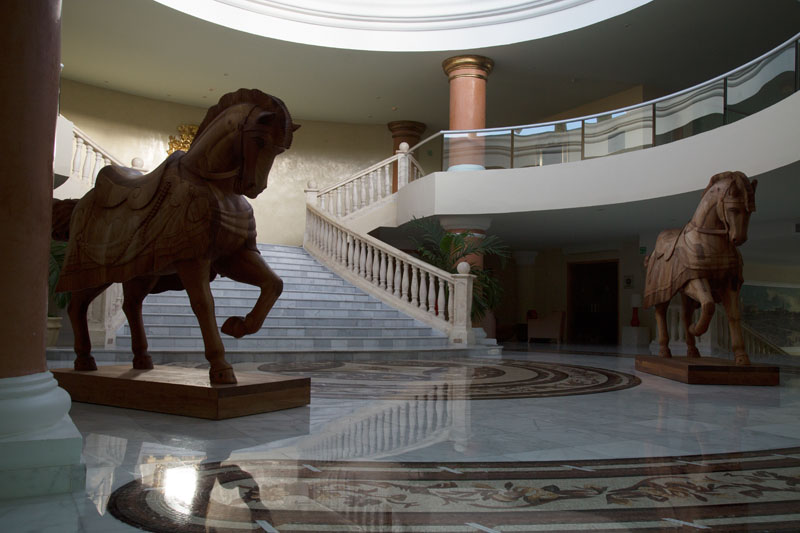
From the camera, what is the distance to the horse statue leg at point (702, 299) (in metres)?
5.74

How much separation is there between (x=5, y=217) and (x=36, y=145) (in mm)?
293

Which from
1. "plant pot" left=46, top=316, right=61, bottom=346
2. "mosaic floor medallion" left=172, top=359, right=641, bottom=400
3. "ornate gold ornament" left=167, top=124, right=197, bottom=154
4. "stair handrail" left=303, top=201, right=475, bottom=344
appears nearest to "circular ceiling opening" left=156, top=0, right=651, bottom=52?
"stair handrail" left=303, top=201, right=475, bottom=344

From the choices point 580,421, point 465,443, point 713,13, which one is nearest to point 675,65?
point 713,13

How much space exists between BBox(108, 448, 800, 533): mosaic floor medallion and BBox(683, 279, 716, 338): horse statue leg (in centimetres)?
313

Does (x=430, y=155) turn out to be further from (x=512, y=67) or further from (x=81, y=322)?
(x=81, y=322)

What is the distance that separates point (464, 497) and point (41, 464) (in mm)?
1447

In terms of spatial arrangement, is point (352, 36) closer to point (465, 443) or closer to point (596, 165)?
point (596, 165)

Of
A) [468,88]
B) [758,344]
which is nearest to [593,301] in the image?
[758,344]

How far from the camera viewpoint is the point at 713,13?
11.3 metres

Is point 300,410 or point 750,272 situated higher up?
point 750,272

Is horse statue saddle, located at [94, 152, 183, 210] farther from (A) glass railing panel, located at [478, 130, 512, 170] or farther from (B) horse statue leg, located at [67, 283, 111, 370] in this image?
(A) glass railing panel, located at [478, 130, 512, 170]

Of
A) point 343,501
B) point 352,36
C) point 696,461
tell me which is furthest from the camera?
point 352,36

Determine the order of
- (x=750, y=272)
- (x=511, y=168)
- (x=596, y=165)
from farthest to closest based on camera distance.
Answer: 1. (x=750, y=272)
2. (x=511, y=168)
3. (x=596, y=165)

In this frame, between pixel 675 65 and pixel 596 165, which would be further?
pixel 675 65
